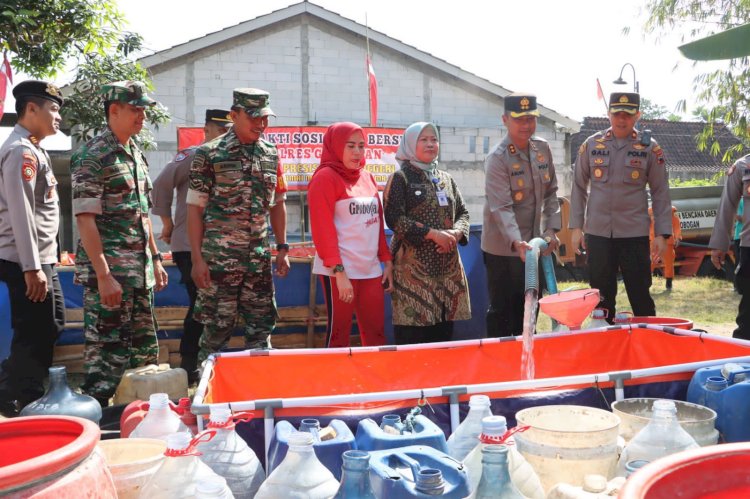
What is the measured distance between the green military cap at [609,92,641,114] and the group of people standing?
0.04 ft

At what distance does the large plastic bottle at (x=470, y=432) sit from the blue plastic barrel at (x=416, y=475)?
371 millimetres

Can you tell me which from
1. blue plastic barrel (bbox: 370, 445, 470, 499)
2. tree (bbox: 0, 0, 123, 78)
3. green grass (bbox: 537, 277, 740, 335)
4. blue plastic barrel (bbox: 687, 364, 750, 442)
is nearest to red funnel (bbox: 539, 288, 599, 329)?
blue plastic barrel (bbox: 687, 364, 750, 442)

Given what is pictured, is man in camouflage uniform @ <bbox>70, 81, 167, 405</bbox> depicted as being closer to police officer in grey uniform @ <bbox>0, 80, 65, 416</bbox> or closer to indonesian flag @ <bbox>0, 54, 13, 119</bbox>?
police officer in grey uniform @ <bbox>0, 80, 65, 416</bbox>

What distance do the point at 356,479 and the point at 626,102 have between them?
410 cm

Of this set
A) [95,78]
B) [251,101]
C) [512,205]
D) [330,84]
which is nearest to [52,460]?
[251,101]

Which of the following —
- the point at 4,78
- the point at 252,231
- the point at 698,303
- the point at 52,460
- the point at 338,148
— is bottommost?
the point at 698,303

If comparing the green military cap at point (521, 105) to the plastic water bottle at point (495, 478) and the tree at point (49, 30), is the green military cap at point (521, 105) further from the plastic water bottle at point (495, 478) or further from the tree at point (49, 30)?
the tree at point (49, 30)

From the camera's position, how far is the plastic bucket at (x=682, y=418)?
221 cm

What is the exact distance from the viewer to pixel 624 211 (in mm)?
4910

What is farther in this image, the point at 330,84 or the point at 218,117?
the point at 330,84

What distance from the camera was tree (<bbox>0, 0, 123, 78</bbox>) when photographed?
7.14 meters

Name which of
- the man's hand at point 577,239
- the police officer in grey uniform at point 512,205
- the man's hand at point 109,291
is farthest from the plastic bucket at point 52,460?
the man's hand at point 577,239

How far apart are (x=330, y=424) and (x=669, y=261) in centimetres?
1002

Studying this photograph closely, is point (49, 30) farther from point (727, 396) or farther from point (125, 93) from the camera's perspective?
point (727, 396)
